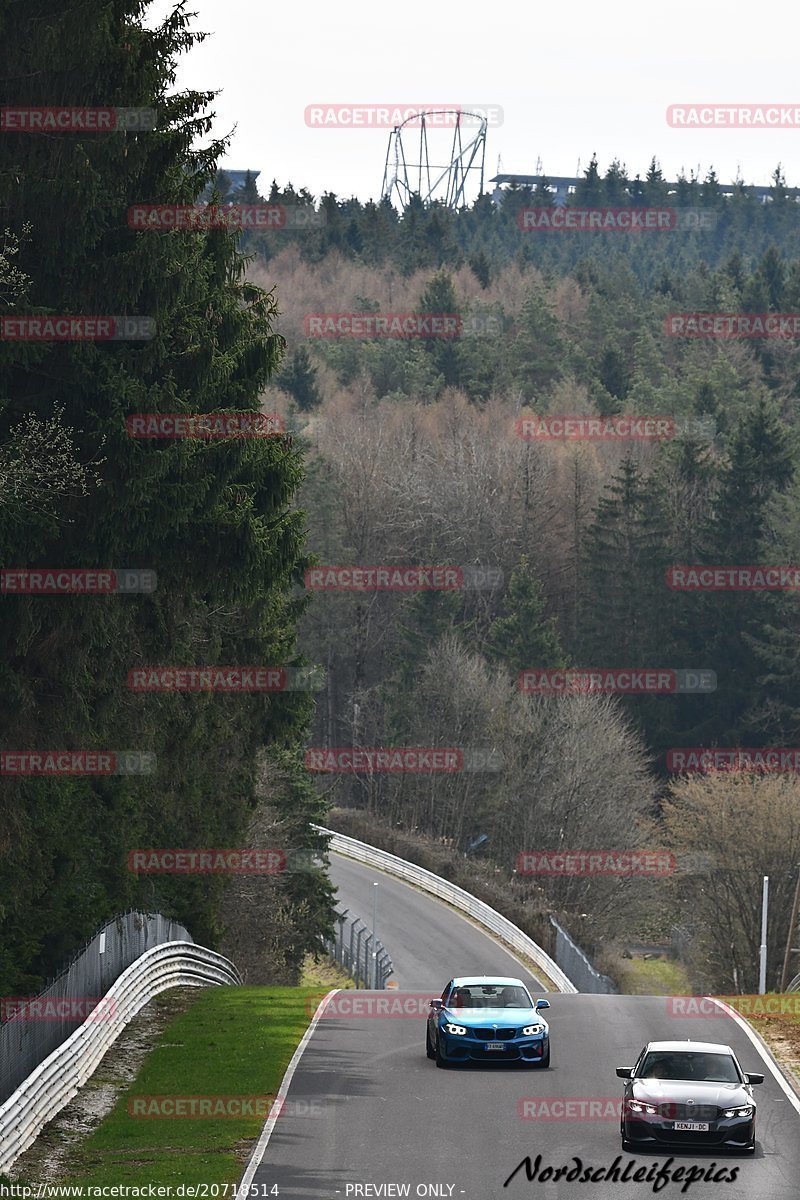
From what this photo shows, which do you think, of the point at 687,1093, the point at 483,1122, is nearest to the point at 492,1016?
the point at 483,1122

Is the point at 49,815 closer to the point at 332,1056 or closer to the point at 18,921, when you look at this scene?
the point at 18,921

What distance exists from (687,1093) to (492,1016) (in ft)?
17.5

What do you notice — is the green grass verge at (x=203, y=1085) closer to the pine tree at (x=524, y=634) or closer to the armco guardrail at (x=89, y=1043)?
the armco guardrail at (x=89, y=1043)

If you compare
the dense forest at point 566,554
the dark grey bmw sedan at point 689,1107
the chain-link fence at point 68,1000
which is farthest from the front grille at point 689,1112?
the dense forest at point 566,554

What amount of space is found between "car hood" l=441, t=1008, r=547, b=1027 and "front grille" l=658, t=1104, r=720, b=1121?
206 inches

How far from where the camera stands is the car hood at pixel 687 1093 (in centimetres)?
1756

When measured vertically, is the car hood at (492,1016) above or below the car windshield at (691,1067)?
below

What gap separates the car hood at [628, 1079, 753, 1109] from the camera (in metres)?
17.6

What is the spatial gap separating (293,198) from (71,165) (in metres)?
123

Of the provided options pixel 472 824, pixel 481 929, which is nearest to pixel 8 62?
pixel 481 929

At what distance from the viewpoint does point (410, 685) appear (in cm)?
8756

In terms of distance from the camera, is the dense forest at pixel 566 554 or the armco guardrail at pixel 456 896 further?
the dense forest at pixel 566 554

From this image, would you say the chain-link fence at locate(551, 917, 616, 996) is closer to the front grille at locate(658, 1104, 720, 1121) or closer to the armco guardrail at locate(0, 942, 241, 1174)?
the armco guardrail at locate(0, 942, 241, 1174)

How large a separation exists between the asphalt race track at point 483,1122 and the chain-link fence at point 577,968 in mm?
23971
